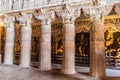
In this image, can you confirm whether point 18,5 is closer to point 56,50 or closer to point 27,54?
point 27,54

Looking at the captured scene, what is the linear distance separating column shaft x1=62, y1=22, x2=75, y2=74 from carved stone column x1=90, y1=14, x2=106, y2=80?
3.57 feet

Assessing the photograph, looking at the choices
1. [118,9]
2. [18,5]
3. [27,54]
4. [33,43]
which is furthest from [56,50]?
[118,9]

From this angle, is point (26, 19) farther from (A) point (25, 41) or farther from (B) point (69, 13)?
(B) point (69, 13)

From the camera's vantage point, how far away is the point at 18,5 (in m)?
11.2

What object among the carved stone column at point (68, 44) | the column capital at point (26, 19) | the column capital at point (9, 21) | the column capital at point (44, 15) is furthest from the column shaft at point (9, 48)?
the carved stone column at point (68, 44)

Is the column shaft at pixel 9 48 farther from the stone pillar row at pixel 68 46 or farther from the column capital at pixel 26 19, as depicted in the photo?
the column capital at pixel 26 19

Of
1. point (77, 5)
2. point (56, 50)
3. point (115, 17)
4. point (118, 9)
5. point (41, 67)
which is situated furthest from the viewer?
point (56, 50)

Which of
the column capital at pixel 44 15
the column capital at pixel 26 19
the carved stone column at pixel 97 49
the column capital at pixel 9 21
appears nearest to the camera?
the carved stone column at pixel 97 49

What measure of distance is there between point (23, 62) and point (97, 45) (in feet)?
15.5

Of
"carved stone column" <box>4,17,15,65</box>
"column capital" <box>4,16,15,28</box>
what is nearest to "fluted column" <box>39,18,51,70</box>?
"column capital" <box>4,16,15,28</box>

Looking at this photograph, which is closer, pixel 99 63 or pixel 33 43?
pixel 99 63

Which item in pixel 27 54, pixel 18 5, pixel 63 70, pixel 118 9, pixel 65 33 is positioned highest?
pixel 18 5

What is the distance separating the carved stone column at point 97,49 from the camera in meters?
7.97

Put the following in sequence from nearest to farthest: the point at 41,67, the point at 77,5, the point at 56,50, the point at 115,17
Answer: the point at 77,5, the point at 41,67, the point at 115,17, the point at 56,50
